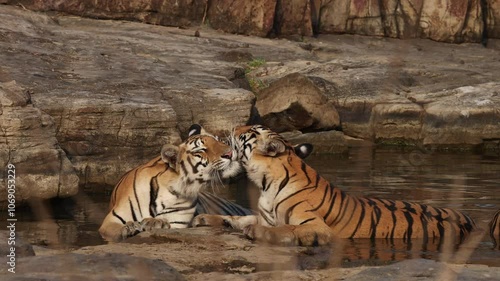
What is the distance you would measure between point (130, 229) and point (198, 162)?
2.07 ft

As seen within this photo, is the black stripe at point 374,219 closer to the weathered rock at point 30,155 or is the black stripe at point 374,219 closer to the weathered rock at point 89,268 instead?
the weathered rock at point 30,155

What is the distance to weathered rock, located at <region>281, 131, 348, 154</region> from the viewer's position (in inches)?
499

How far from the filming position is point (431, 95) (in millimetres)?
13625

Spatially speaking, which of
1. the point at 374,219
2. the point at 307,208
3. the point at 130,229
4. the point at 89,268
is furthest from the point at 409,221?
the point at 89,268

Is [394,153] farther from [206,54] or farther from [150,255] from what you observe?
[150,255]

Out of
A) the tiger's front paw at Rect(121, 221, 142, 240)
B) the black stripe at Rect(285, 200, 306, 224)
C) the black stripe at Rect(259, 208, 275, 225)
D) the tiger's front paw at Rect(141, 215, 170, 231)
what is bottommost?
the tiger's front paw at Rect(121, 221, 142, 240)

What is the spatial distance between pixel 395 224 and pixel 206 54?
275 inches

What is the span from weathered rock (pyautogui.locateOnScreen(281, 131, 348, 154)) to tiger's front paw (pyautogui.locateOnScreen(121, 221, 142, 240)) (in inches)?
222

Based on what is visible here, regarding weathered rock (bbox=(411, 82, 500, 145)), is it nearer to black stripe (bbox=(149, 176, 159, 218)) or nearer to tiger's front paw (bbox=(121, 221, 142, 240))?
black stripe (bbox=(149, 176, 159, 218))

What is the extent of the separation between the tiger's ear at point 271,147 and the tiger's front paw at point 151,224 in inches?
30.0

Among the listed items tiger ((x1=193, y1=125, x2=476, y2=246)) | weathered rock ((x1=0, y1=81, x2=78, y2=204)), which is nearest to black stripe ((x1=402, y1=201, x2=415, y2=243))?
tiger ((x1=193, y1=125, x2=476, y2=246))

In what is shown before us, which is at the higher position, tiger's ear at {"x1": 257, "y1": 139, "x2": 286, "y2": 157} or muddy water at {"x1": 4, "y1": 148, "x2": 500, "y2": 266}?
tiger's ear at {"x1": 257, "y1": 139, "x2": 286, "y2": 157}

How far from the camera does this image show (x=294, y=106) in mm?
12734

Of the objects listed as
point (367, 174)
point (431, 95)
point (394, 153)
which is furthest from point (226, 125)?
point (431, 95)
